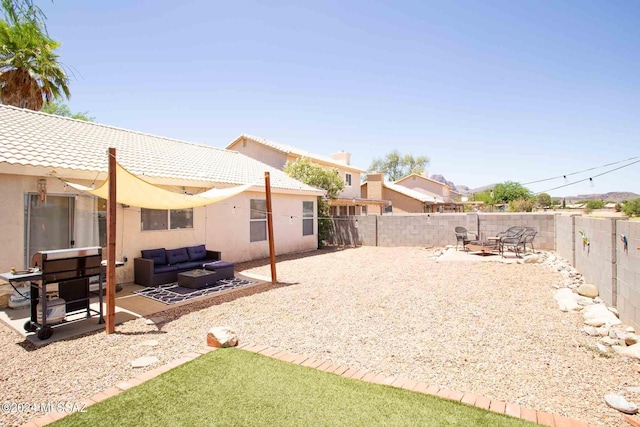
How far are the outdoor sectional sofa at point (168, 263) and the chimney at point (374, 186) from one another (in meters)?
26.1

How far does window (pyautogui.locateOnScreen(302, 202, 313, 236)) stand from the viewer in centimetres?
1617

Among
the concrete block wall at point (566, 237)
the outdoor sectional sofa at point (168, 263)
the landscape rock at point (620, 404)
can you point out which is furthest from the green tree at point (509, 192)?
the landscape rock at point (620, 404)

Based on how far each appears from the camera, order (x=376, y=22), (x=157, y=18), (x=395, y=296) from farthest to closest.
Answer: (x=376, y=22) → (x=157, y=18) → (x=395, y=296)

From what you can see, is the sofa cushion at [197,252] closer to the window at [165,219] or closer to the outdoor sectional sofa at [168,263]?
the outdoor sectional sofa at [168,263]

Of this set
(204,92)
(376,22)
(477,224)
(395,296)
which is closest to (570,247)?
(477,224)

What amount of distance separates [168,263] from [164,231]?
1023mm

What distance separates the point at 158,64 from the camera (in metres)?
13.1

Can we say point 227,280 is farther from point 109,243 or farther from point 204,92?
point 204,92

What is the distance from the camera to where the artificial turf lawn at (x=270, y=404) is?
2791mm

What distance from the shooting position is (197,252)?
401 inches

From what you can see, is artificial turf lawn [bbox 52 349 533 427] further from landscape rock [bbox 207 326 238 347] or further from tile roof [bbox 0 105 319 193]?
tile roof [bbox 0 105 319 193]

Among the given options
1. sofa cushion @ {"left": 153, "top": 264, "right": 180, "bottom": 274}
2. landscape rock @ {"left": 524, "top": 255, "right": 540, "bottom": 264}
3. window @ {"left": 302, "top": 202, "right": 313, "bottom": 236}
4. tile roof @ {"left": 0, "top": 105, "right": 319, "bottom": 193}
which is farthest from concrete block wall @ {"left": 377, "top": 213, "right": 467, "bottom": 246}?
sofa cushion @ {"left": 153, "top": 264, "right": 180, "bottom": 274}

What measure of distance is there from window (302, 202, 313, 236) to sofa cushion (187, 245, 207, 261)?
254 inches

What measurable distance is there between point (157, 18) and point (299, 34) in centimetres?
515
